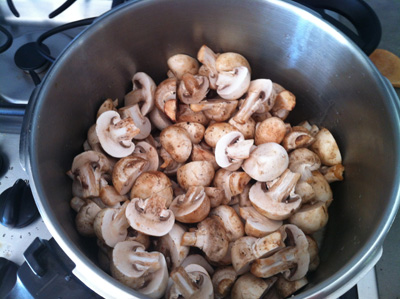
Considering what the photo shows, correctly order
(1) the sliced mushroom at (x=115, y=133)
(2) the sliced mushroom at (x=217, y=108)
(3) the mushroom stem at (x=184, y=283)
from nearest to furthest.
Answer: (3) the mushroom stem at (x=184, y=283) < (1) the sliced mushroom at (x=115, y=133) < (2) the sliced mushroom at (x=217, y=108)

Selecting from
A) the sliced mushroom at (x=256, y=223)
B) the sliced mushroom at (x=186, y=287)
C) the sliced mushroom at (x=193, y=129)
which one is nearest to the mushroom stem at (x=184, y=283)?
the sliced mushroom at (x=186, y=287)

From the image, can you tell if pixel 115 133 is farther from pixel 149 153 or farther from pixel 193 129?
pixel 193 129

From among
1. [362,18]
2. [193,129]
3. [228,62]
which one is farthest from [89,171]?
[362,18]

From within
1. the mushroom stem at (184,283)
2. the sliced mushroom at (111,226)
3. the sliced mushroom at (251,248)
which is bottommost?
the sliced mushroom at (111,226)

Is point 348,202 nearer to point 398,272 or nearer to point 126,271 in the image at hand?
point 398,272

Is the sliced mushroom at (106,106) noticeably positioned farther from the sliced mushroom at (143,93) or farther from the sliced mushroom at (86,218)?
the sliced mushroom at (86,218)

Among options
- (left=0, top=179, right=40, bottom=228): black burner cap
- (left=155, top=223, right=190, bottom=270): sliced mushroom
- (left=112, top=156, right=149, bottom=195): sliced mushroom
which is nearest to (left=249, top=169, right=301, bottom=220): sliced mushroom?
(left=155, top=223, right=190, bottom=270): sliced mushroom

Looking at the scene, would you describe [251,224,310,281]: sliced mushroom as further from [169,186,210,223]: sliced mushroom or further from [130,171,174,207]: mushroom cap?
[130,171,174,207]: mushroom cap
